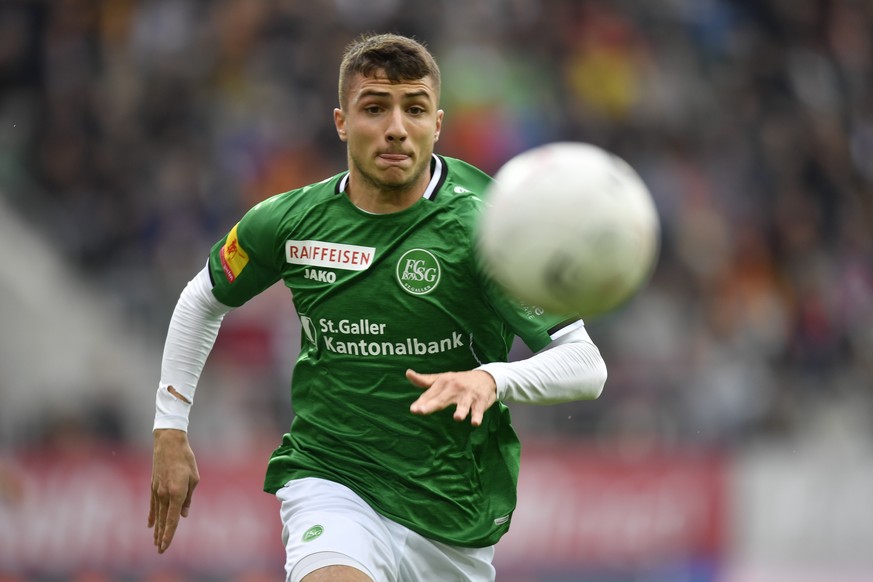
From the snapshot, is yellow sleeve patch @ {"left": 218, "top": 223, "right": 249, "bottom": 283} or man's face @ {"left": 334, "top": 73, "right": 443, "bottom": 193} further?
yellow sleeve patch @ {"left": 218, "top": 223, "right": 249, "bottom": 283}

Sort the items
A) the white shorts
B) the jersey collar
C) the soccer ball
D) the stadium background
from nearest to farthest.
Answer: the soccer ball → the white shorts → the jersey collar → the stadium background

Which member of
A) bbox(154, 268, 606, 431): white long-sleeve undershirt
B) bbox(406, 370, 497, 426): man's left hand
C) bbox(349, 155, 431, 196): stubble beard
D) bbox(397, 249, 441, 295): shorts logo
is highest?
bbox(349, 155, 431, 196): stubble beard

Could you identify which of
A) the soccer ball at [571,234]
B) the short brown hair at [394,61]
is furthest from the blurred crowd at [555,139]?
the soccer ball at [571,234]

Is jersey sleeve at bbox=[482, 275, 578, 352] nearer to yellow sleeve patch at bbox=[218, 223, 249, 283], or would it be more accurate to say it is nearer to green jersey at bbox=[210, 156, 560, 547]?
green jersey at bbox=[210, 156, 560, 547]

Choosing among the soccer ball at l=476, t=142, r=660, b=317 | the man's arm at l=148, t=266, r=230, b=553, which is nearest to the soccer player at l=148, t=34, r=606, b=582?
the man's arm at l=148, t=266, r=230, b=553

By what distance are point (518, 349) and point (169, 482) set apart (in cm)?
673

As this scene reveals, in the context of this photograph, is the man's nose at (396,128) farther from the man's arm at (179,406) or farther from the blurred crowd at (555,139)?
the blurred crowd at (555,139)

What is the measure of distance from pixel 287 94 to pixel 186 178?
5.56 ft

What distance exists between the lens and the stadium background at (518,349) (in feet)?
39.6

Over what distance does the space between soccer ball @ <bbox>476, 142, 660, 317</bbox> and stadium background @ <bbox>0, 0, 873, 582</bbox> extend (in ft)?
23.2

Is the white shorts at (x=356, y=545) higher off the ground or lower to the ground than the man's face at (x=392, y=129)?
lower

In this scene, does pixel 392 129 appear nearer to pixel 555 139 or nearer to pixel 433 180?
pixel 433 180

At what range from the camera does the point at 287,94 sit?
15.0 m

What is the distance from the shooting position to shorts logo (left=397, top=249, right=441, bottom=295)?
570 centimetres
